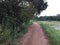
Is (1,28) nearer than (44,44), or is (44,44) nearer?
(1,28)

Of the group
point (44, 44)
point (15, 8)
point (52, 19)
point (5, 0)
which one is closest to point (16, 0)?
point (15, 8)

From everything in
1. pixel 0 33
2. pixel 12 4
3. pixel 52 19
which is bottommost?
pixel 52 19

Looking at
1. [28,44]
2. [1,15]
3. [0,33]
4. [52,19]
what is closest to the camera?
[1,15]

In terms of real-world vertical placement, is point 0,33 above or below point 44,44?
above

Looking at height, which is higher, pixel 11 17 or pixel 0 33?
pixel 11 17

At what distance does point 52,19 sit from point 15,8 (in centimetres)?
7814

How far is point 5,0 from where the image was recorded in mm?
12328

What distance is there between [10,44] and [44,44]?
117 inches

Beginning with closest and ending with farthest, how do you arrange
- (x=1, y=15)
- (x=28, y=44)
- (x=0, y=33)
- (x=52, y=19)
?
(x=1, y=15)
(x=0, y=33)
(x=28, y=44)
(x=52, y=19)

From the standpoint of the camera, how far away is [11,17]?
13.6 m

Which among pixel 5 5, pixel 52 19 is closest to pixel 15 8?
pixel 5 5

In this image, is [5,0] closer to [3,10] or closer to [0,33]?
[3,10]

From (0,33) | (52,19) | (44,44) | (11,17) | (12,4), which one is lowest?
(52,19)

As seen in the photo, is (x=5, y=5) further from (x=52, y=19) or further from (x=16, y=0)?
(x=52, y=19)
